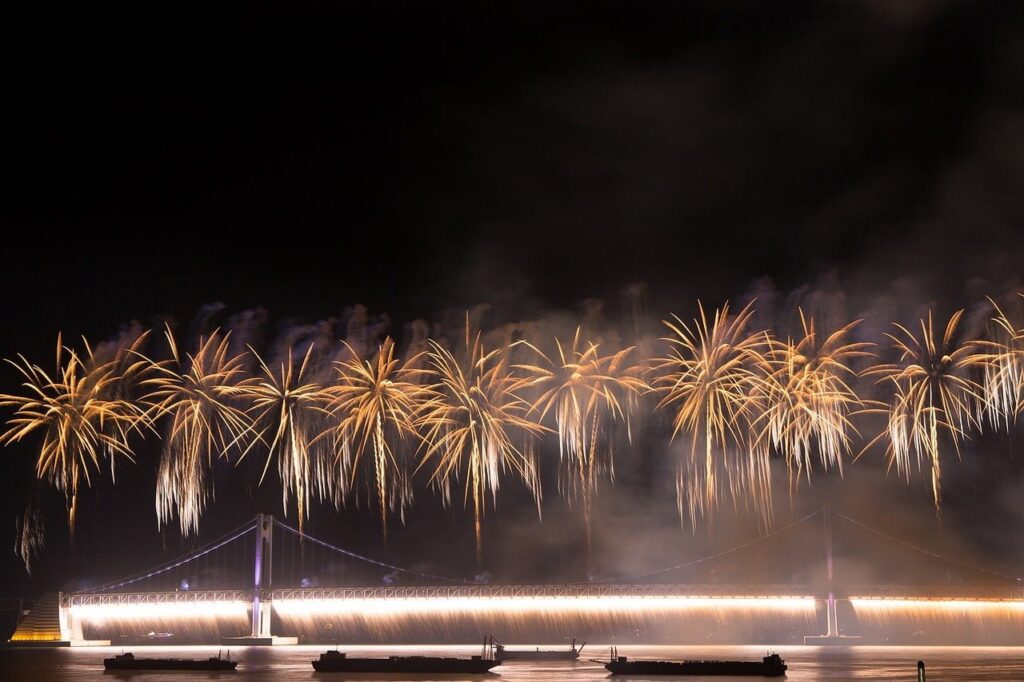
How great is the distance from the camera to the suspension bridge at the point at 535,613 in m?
112

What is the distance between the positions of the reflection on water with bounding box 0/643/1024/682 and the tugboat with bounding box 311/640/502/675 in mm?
1306

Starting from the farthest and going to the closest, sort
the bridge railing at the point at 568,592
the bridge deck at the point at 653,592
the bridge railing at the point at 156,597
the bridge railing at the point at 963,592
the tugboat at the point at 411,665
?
the bridge railing at the point at 156,597 < the bridge railing at the point at 568,592 < the bridge deck at the point at 653,592 < the bridge railing at the point at 963,592 < the tugboat at the point at 411,665

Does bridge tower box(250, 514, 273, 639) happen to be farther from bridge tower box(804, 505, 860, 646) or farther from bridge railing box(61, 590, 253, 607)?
bridge tower box(804, 505, 860, 646)

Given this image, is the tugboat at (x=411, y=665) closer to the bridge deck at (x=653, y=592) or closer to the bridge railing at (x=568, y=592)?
the bridge railing at (x=568, y=592)

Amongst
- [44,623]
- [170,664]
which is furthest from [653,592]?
[44,623]

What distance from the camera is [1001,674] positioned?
6994 centimetres

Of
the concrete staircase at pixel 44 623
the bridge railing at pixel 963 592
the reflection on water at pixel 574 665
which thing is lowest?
the reflection on water at pixel 574 665

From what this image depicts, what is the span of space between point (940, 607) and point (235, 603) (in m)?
66.1

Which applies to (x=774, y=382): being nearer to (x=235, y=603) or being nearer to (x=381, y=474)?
(x=381, y=474)

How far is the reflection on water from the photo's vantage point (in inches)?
2896

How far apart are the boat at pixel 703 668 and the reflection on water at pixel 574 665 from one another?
3.57ft

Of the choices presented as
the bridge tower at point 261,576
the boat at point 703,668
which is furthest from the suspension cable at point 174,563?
the boat at point 703,668

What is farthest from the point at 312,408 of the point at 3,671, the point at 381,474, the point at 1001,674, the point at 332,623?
the point at 1001,674

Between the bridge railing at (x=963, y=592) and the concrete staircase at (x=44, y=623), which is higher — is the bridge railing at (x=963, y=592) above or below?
above
